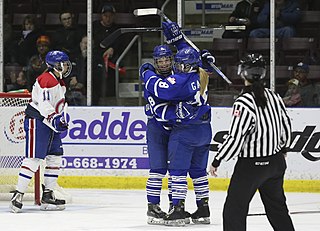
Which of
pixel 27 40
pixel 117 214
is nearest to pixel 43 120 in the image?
pixel 117 214

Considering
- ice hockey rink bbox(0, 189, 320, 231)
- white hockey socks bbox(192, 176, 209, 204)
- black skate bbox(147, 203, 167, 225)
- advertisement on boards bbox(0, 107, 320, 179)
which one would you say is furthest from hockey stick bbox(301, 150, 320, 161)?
black skate bbox(147, 203, 167, 225)

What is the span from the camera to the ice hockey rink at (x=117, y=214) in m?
7.33

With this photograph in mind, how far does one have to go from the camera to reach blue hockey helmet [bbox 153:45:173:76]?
745 centimetres

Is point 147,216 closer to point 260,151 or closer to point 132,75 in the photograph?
point 260,151

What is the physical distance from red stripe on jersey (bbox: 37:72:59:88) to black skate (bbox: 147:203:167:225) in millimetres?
1320

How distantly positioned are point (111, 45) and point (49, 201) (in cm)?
298

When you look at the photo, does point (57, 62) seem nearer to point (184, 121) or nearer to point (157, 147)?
point (157, 147)

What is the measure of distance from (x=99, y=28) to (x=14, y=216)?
11.3 ft

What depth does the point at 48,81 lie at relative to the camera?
26.6ft

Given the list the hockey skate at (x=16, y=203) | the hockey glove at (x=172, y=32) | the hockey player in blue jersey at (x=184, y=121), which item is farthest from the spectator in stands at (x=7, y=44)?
the hockey player in blue jersey at (x=184, y=121)

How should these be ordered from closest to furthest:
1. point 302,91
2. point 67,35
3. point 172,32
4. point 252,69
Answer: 1. point 252,69
2. point 172,32
3. point 302,91
4. point 67,35

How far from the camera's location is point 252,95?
18.0 ft

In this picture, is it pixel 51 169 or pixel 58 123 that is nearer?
pixel 58 123

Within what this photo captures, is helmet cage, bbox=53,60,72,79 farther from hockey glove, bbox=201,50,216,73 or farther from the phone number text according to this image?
the phone number text
